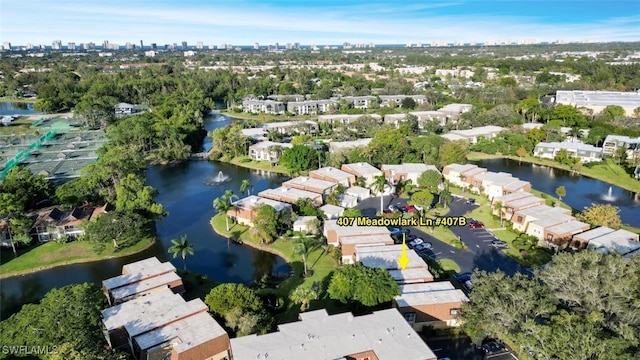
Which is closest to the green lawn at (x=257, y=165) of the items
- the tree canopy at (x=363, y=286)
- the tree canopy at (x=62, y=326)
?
the tree canopy at (x=363, y=286)

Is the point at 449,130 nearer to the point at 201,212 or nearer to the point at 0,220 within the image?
the point at 201,212

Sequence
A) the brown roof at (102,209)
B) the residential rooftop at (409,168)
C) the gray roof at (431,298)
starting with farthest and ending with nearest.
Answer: the residential rooftop at (409,168) → the brown roof at (102,209) → the gray roof at (431,298)

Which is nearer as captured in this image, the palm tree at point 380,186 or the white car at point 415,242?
the white car at point 415,242

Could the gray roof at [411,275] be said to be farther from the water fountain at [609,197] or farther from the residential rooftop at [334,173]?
the water fountain at [609,197]

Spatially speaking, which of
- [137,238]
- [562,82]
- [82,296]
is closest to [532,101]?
[562,82]

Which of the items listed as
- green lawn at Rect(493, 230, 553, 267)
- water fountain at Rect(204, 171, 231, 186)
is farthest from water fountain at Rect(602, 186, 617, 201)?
water fountain at Rect(204, 171, 231, 186)
